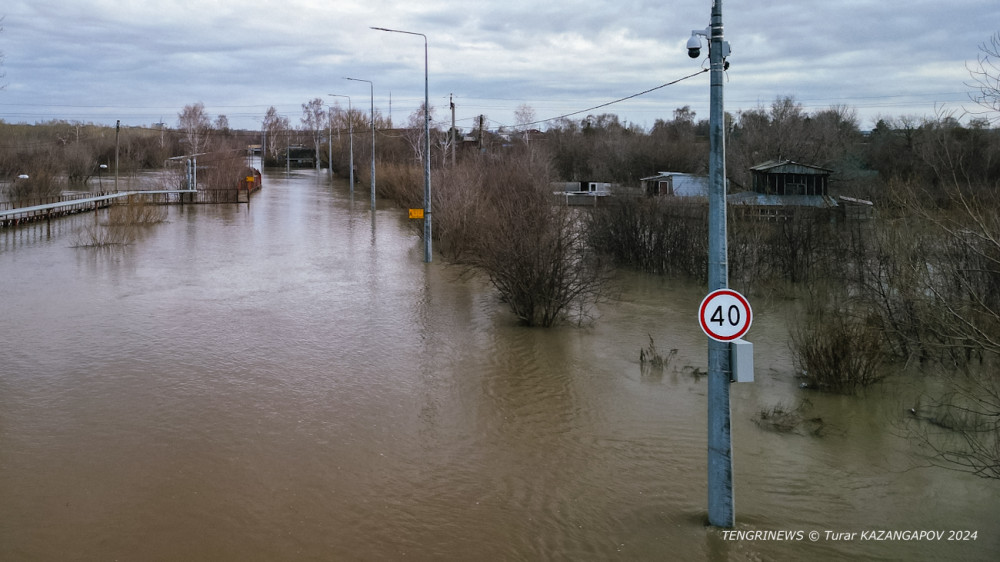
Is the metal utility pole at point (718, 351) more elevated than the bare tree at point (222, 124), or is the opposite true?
the bare tree at point (222, 124)

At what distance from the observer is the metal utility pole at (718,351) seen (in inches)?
286

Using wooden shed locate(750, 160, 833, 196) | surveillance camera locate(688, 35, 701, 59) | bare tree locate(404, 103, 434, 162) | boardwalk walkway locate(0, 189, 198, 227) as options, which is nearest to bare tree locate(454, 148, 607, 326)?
surveillance camera locate(688, 35, 701, 59)

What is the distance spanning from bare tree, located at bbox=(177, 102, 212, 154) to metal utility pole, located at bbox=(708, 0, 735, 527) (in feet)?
357

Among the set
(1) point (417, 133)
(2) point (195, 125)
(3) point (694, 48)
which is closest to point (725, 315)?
(3) point (694, 48)

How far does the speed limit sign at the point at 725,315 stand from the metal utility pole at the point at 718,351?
0.41 feet

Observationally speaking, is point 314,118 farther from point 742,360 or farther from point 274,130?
point 742,360

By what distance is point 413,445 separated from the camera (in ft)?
32.5

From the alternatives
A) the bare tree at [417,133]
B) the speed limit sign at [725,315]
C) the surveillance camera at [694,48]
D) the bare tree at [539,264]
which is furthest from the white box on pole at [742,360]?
the bare tree at [417,133]

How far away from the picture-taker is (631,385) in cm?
1288

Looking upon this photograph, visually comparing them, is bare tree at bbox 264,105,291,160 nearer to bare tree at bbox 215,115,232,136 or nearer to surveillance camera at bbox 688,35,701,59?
bare tree at bbox 215,115,232,136

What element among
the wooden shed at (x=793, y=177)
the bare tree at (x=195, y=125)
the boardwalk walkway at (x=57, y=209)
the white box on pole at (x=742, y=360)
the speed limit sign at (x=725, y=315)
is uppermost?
the bare tree at (x=195, y=125)

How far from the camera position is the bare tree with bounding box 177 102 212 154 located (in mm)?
109825

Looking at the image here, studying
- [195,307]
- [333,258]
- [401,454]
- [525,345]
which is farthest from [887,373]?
[333,258]

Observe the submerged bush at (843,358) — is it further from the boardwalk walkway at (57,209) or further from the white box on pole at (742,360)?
the boardwalk walkway at (57,209)
